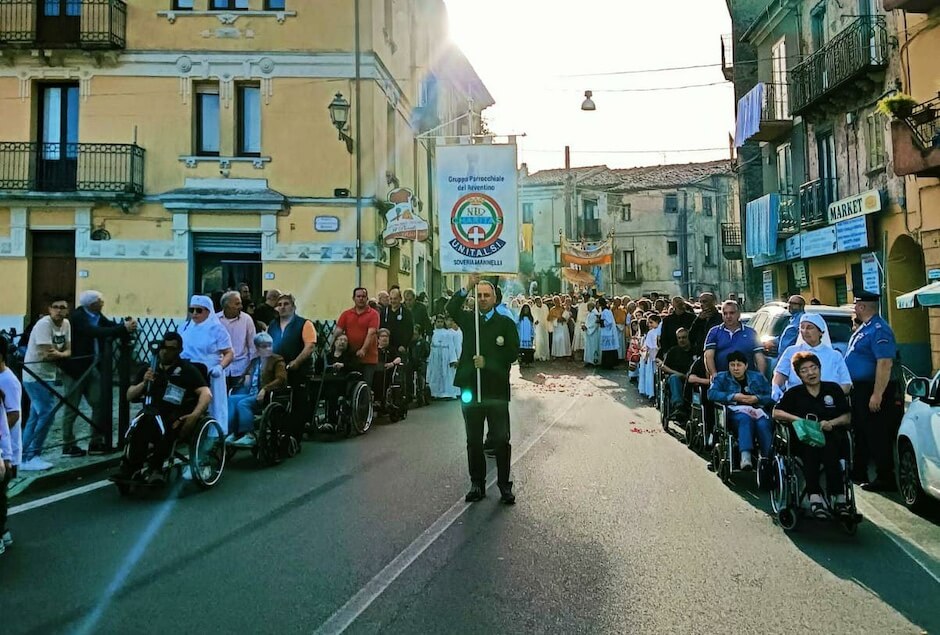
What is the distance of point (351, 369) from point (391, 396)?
124 centimetres

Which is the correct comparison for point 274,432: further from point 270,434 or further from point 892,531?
point 892,531

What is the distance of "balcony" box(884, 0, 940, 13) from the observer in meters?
16.8

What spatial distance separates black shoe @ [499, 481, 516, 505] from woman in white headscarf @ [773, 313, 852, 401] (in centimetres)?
270

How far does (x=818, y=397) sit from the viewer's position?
666 cm

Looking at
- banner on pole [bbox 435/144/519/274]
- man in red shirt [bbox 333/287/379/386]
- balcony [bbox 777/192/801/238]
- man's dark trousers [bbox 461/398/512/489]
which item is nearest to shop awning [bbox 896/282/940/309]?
banner on pole [bbox 435/144/519/274]

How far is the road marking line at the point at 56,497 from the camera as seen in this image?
23.1 ft

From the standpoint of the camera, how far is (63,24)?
71.4ft

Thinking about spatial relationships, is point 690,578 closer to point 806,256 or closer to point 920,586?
point 920,586

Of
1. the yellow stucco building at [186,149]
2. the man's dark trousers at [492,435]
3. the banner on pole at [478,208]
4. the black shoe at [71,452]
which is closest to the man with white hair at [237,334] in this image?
the black shoe at [71,452]

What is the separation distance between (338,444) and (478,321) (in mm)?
3832

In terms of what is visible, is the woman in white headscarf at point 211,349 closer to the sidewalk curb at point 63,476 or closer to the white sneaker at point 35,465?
the sidewalk curb at point 63,476

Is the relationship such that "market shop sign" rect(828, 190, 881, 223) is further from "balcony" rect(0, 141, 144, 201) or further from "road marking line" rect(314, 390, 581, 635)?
"balcony" rect(0, 141, 144, 201)

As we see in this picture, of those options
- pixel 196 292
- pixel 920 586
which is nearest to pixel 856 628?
pixel 920 586

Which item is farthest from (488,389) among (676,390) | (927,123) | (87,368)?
(927,123)
